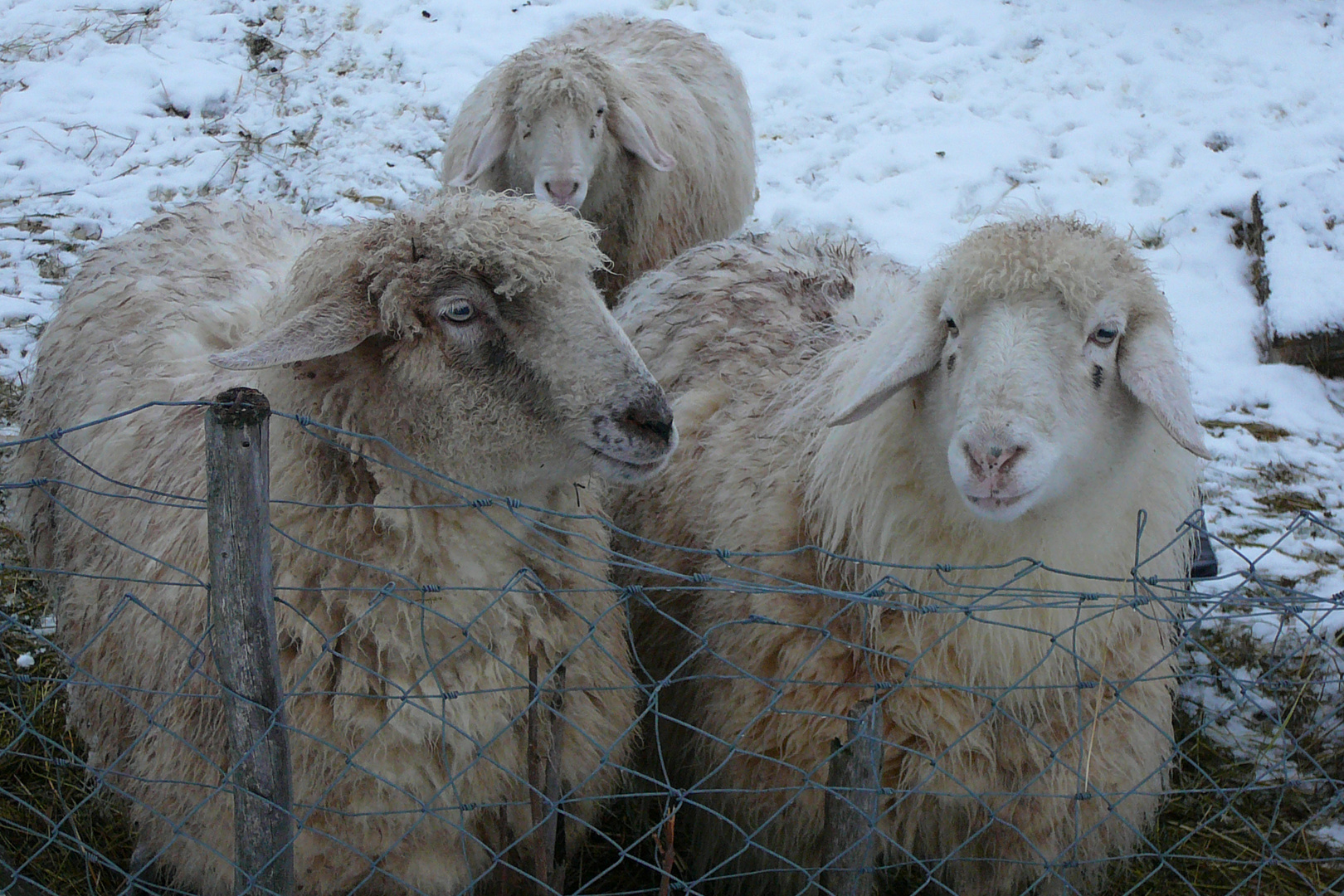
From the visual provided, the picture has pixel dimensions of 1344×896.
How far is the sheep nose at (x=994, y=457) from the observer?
2137 millimetres

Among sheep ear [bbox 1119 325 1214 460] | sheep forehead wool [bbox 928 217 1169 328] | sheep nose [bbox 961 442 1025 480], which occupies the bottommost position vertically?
sheep nose [bbox 961 442 1025 480]

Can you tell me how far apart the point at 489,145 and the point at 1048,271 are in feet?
10.6

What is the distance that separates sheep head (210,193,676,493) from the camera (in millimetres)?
2256

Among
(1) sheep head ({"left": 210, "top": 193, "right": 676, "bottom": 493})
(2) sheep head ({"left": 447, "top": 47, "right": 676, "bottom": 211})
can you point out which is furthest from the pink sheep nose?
(1) sheep head ({"left": 210, "top": 193, "right": 676, "bottom": 493})

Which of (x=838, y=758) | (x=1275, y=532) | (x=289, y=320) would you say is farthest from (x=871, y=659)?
(x=1275, y=532)

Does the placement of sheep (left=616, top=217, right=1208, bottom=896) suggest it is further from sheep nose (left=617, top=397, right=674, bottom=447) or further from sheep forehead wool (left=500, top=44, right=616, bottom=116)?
sheep forehead wool (left=500, top=44, right=616, bottom=116)

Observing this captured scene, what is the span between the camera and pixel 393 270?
2273 millimetres

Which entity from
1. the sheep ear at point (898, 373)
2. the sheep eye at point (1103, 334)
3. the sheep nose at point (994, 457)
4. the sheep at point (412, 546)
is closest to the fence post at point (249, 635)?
the sheep at point (412, 546)

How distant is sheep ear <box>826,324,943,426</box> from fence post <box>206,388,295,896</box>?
1.21 m

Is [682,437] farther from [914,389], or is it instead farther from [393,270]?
[393,270]

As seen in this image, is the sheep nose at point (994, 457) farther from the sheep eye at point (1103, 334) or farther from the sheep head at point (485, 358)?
the sheep head at point (485, 358)

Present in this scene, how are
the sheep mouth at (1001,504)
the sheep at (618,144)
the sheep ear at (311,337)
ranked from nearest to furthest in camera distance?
the sheep ear at (311,337), the sheep mouth at (1001,504), the sheep at (618,144)

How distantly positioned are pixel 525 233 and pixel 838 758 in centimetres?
126

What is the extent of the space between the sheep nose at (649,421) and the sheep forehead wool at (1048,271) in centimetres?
71
